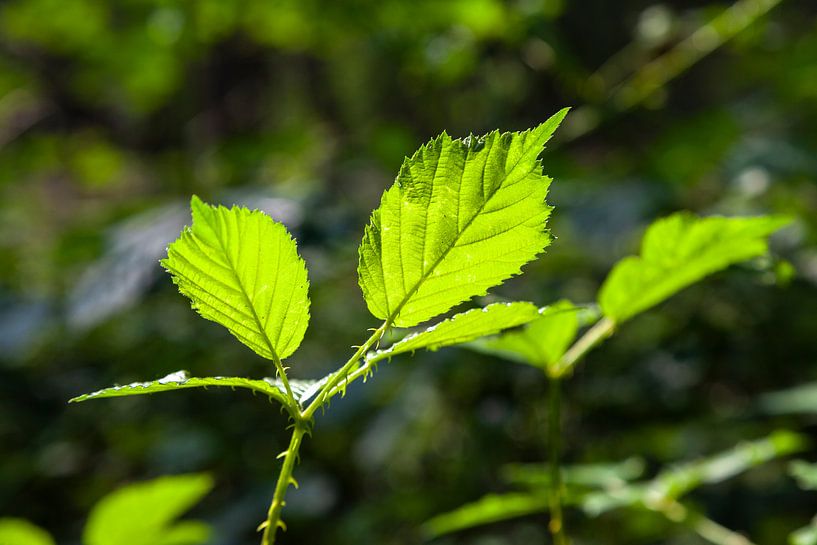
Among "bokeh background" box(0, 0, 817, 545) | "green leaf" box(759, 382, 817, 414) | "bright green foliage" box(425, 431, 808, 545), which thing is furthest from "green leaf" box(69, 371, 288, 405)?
"bokeh background" box(0, 0, 817, 545)

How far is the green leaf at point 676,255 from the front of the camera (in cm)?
48

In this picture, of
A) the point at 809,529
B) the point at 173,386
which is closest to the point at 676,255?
the point at 809,529

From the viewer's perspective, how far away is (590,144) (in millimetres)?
2768

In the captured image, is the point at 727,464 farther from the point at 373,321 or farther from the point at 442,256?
the point at 373,321

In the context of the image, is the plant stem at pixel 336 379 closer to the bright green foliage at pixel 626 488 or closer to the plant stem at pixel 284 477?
the plant stem at pixel 284 477

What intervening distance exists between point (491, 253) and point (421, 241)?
1.1 inches

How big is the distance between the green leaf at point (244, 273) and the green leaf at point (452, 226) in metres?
0.03

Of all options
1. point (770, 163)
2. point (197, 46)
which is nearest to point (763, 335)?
point (770, 163)

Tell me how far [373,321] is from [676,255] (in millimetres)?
1183

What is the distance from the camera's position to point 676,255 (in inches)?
19.3

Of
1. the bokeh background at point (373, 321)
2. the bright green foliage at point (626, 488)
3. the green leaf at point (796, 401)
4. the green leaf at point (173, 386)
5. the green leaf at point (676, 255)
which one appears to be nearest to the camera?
the green leaf at point (173, 386)

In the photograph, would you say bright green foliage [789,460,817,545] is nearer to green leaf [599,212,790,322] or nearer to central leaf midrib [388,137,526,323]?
green leaf [599,212,790,322]

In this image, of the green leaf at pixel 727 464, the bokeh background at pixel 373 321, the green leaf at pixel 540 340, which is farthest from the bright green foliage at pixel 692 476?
the bokeh background at pixel 373 321

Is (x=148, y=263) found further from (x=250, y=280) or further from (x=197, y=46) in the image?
(x=250, y=280)
